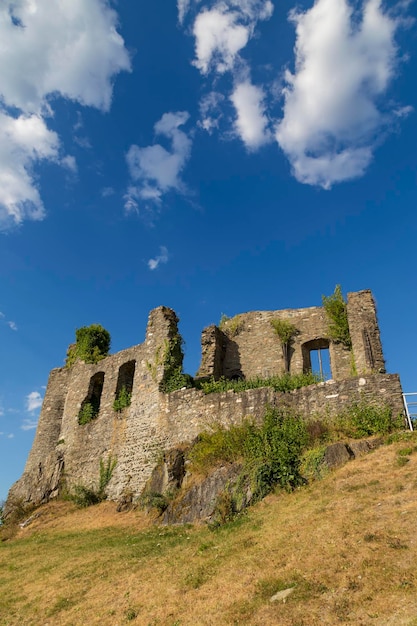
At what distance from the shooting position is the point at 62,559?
38.4ft

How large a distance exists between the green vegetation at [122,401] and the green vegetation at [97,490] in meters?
2.00

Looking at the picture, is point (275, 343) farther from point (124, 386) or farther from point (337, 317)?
point (124, 386)

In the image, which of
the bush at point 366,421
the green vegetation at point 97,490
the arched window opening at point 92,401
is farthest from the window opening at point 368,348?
the arched window opening at point 92,401

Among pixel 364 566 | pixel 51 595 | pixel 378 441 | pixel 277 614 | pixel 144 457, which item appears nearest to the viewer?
pixel 277 614

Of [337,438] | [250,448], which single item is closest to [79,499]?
[250,448]

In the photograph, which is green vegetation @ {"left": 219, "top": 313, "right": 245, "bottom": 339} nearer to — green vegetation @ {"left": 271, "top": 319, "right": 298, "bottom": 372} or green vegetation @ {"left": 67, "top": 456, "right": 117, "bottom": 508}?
green vegetation @ {"left": 271, "top": 319, "right": 298, "bottom": 372}

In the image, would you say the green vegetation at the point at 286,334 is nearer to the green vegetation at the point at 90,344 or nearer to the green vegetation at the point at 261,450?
the green vegetation at the point at 261,450

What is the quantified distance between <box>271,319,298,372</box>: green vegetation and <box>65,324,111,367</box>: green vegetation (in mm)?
8795

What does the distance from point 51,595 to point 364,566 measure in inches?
251

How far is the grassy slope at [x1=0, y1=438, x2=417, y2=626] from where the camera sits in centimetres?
587

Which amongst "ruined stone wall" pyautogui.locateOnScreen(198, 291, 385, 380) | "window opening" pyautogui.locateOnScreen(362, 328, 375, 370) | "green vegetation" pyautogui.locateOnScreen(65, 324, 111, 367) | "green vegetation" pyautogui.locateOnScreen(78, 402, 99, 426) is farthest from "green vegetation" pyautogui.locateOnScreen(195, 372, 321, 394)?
"green vegetation" pyautogui.locateOnScreen(65, 324, 111, 367)

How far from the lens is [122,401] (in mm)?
19359

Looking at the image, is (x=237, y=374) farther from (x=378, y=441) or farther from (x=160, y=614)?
(x=160, y=614)

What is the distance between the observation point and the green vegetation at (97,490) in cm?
1736
